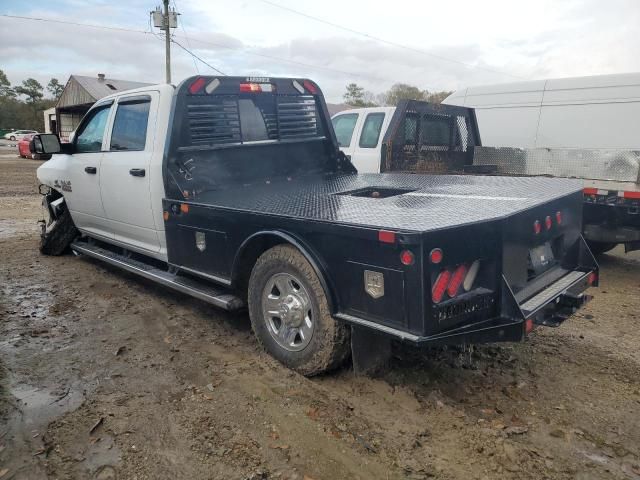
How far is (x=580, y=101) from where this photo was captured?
7.75 m

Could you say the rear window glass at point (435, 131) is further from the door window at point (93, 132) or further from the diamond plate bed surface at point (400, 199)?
the door window at point (93, 132)

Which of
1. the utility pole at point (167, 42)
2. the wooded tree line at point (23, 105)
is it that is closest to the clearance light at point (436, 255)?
the utility pole at point (167, 42)

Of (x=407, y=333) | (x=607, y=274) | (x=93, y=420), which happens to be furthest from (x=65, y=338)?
(x=607, y=274)

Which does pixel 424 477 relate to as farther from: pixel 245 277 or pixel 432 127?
pixel 432 127

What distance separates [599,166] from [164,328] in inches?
212

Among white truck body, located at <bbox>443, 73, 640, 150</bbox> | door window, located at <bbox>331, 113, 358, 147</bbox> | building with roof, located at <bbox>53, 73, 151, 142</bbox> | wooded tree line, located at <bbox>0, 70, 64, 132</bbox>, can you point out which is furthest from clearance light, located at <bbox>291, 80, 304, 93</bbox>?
wooded tree line, located at <bbox>0, 70, 64, 132</bbox>

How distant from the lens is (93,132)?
19.0 ft

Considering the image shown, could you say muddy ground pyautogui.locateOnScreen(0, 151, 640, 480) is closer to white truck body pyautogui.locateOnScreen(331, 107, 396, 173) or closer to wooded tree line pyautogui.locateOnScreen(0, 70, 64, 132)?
white truck body pyautogui.locateOnScreen(331, 107, 396, 173)

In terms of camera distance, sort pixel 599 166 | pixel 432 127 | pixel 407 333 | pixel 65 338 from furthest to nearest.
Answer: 1. pixel 432 127
2. pixel 599 166
3. pixel 65 338
4. pixel 407 333

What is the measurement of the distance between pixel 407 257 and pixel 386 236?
0.52 ft

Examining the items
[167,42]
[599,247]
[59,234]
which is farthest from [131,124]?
[167,42]

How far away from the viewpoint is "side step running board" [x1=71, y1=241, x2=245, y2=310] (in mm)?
4043

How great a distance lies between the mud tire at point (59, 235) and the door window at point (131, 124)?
1917 mm

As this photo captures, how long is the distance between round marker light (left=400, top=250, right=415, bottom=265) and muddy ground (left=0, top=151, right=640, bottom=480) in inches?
38.5
